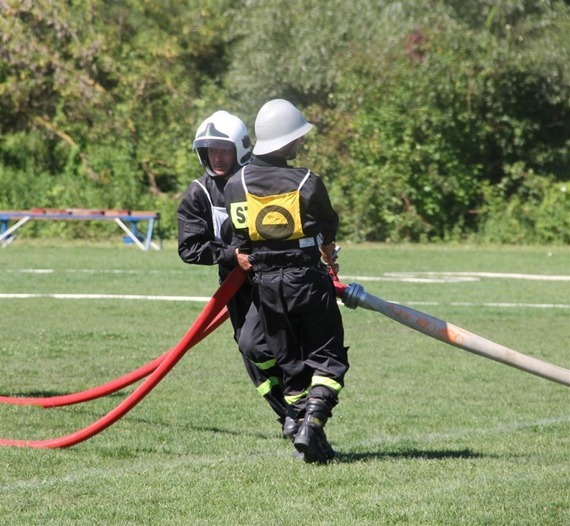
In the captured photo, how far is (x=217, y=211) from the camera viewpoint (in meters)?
6.91

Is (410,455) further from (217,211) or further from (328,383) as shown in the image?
(217,211)

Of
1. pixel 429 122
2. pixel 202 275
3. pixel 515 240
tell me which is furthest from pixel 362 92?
pixel 202 275

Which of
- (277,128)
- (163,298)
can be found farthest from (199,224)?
(163,298)

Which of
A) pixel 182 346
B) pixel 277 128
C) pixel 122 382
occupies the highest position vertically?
pixel 277 128

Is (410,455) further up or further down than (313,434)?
further down

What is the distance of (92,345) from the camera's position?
11883 millimetres

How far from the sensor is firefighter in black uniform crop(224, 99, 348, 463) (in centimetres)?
604

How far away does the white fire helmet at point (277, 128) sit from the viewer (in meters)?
6.19

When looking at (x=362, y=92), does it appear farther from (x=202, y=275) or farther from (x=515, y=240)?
(x=202, y=275)

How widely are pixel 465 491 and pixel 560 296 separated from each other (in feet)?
42.9

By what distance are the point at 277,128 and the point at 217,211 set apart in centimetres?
88

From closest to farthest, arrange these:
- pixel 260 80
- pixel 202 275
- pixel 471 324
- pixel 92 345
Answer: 1. pixel 92 345
2. pixel 471 324
3. pixel 202 275
4. pixel 260 80

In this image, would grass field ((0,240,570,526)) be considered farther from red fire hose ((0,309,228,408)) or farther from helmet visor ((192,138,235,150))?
→ helmet visor ((192,138,235,150))

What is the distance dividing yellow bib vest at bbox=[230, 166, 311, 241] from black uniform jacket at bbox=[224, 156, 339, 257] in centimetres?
2
